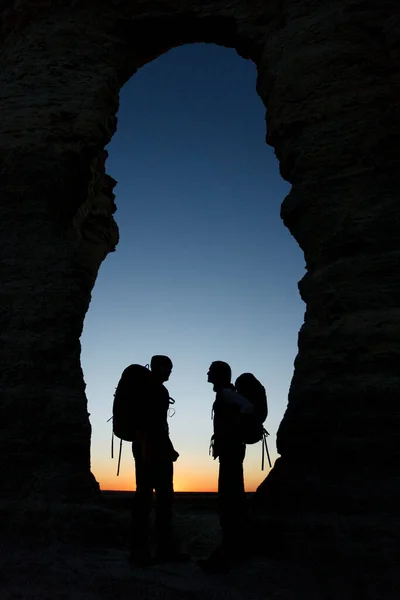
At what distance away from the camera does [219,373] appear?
4445 millimetres

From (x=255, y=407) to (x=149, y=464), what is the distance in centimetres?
101

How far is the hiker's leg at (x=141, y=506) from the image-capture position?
4.17 meters

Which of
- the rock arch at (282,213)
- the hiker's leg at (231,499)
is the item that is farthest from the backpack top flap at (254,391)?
the rock arch at (282,213)

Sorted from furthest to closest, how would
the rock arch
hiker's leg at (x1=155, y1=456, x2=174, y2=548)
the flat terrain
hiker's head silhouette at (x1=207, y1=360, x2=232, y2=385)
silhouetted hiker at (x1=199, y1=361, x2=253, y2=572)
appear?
the rock arch
hiker's head silhouette at (x1=207, y1=360, x2=232, y2=385)
hiker's leg at (x1=155, y1=456, x2=174, y2=548)
silhouetted hiker at (x1=199, y1=361, x2=253, y2=572)
the flat terrain

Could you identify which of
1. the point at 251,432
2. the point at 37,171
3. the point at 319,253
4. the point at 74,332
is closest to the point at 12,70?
the point at 37,171

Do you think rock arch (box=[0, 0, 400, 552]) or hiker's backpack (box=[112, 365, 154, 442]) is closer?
hiker's backpack (box=[112, 365, 154, 442])

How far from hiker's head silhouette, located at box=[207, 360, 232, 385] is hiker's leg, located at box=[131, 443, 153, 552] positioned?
0.85 meters

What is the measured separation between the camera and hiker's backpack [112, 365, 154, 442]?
4.23 metres

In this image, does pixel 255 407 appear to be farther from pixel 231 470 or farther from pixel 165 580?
pixel 165 580

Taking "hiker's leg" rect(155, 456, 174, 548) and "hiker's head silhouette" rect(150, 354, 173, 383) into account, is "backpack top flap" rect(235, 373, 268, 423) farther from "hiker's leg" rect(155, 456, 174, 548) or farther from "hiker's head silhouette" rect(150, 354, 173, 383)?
"hiker's leg" rect(155, 456, 174, 548)

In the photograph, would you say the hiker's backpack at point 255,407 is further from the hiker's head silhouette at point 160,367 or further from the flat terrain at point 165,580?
the flat terrain at point 165,580

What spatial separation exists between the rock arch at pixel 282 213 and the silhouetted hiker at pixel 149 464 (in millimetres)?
1028

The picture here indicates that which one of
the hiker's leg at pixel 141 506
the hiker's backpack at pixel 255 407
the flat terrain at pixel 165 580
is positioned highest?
the hiker's backpack at pixel 255 407

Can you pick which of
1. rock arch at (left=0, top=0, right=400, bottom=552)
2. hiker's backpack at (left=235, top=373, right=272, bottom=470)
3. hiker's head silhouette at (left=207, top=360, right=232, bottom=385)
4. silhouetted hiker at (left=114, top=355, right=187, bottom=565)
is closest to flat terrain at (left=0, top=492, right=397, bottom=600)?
silhouetted hiker at (left=114, top=355, right=187, bottom=565)
